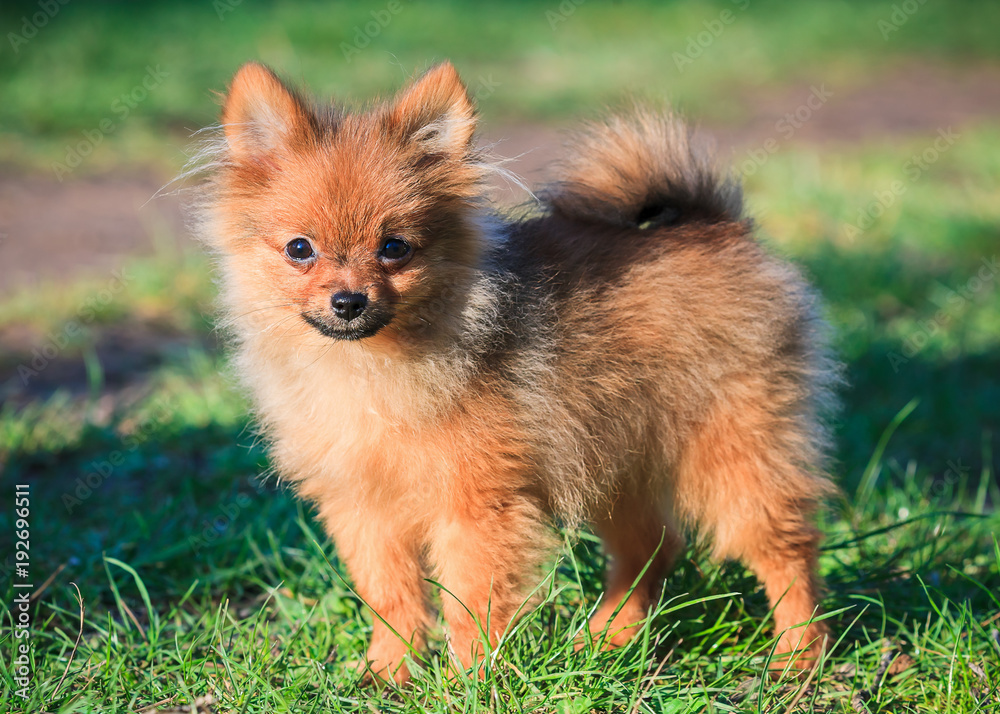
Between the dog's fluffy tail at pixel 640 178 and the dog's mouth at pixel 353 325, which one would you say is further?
the dog's fluffy tail at pixel 640 178

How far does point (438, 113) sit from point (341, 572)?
1.83 meters

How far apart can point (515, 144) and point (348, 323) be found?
24.4 ft

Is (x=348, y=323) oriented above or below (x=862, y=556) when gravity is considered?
above

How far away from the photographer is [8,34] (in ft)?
34.6

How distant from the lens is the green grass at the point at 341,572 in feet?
8.93

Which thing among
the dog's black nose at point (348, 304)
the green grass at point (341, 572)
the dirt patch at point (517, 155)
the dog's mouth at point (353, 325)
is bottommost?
the green grass at point (341, 572)

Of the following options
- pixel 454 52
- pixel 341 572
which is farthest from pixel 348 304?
pixel 454 52

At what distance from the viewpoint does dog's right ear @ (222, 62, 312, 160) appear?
2.66 m

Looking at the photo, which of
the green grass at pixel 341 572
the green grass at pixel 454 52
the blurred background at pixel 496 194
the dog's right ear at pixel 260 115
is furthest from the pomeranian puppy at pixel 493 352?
the green grass at pixel 454 52

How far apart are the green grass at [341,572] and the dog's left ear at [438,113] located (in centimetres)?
135

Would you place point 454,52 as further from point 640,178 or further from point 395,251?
point 395,251

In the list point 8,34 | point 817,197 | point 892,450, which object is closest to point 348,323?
point 892,450

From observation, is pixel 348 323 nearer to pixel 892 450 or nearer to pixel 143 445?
pixel 143 445

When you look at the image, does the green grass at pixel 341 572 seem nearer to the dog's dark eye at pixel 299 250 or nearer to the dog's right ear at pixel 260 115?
the dog's dark eye at pixel 299 250
